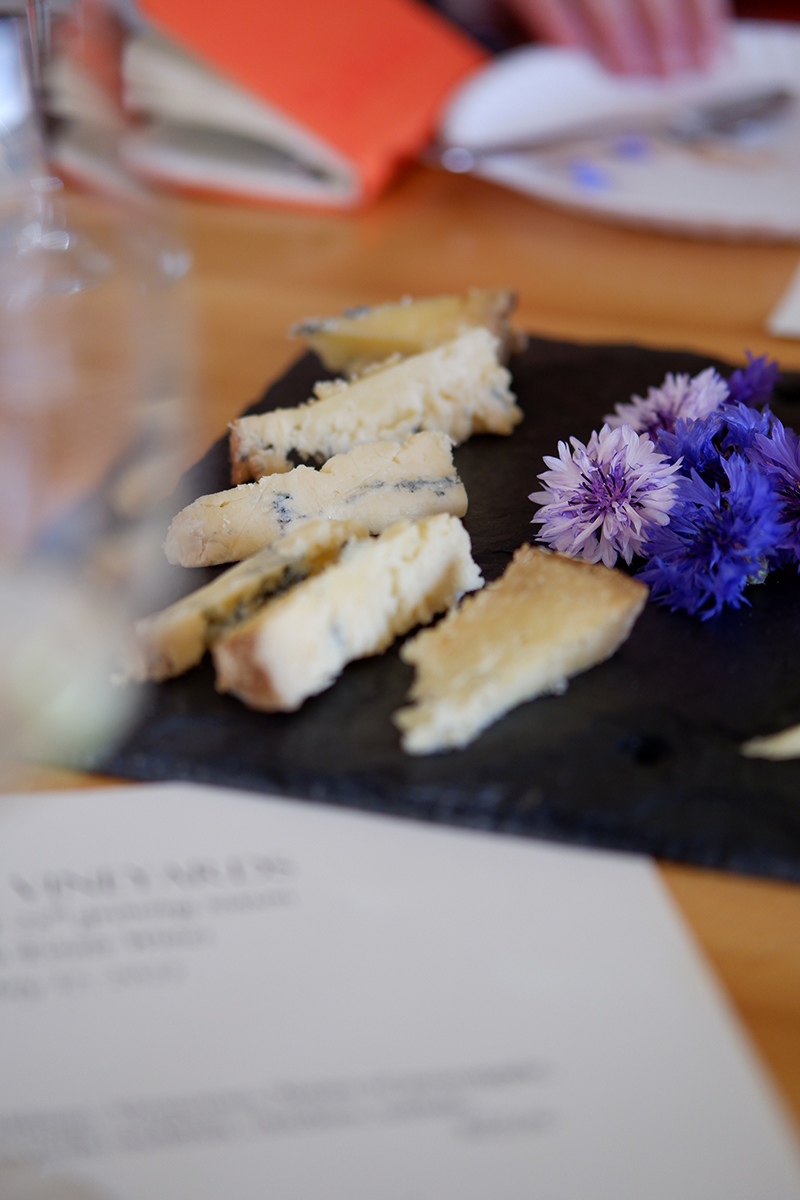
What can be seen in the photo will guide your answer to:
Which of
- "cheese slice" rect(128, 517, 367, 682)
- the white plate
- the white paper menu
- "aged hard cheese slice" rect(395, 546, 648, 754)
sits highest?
the white plate

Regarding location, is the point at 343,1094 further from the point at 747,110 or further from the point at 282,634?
the point at 747,110

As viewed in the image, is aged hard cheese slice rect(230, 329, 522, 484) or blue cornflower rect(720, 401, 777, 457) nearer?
blue cornflower rect(720, 401, 777, 457)

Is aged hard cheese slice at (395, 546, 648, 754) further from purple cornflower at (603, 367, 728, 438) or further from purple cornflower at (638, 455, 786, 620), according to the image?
purple cornflower at (603, 367, 728, 438)

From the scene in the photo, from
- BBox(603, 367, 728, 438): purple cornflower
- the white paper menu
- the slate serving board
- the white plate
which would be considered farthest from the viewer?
the white plate

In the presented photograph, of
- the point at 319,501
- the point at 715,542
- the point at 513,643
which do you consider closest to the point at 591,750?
the point at 513,643

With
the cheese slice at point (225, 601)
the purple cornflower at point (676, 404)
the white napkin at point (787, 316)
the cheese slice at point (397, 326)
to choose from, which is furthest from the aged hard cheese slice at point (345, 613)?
the white napkin at point (787, 316)

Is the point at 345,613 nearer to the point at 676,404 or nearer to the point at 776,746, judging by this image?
the point at 776,746

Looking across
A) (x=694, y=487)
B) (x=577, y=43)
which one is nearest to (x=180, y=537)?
(x=694, y=487)

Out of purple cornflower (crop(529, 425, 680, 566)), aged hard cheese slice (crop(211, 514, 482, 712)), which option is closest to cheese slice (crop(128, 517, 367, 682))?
→ aged hard cheese slice (crop(211, 514, 482, 712))

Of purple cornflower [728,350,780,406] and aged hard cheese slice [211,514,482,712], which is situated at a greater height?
purple cornflower [728,350,780,406]
